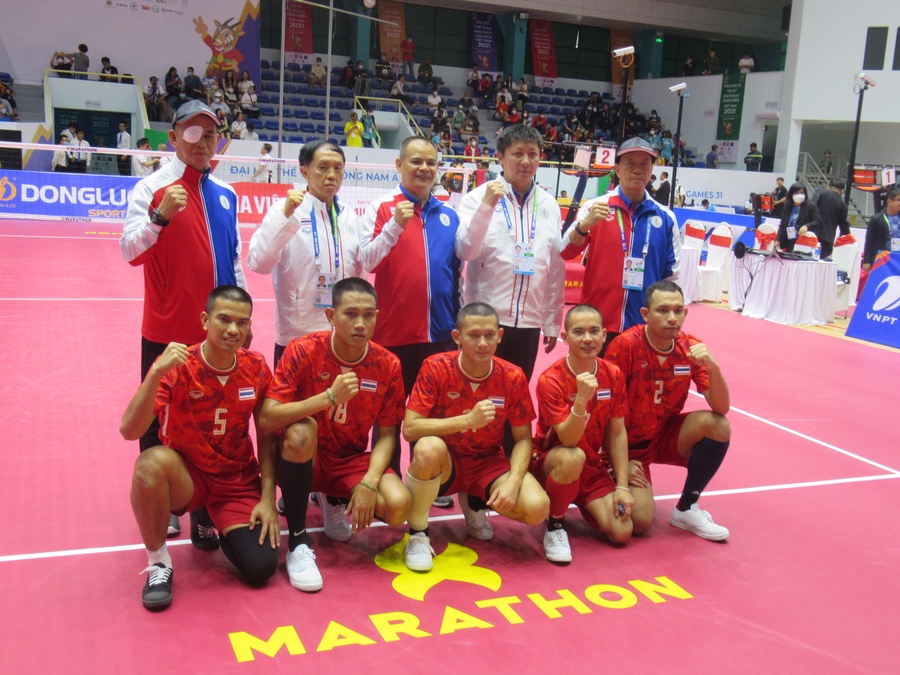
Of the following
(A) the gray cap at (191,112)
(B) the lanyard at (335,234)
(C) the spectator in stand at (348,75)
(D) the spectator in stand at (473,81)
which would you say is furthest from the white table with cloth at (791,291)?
(D) the spectator in stand at (473,81)

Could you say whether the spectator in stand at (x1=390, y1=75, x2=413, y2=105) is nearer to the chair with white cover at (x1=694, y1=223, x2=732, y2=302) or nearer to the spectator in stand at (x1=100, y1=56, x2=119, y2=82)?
the spectator in stand at (x1=100, y1=56, x2=119, y2=82)

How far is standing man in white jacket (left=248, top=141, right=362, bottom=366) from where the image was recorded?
3916mm

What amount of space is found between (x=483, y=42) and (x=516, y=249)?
27726 millimetres

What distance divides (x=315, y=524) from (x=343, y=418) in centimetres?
65

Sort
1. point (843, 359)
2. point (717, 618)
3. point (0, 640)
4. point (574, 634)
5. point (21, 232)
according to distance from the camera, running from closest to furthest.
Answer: point (0, 640) → point (574, 634) → point (717, 618) → point (843, 359) → point (21, 232)

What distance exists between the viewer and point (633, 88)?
32.0 meters

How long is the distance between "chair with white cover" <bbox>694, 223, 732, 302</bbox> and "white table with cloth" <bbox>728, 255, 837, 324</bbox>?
1.21 m

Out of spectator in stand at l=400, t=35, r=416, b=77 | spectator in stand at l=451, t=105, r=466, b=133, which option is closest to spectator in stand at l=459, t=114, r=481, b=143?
spectator in stand at l=451, t=105, r=466, b=133

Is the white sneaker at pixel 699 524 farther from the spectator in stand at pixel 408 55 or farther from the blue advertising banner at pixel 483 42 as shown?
the blue advertising banner at pixel 483 42

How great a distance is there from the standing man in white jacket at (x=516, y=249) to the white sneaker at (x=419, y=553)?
1.19 m

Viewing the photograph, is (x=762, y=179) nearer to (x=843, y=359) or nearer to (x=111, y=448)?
(x=843, y=359)

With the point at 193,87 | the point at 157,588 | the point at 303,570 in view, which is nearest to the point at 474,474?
the point at 303,570

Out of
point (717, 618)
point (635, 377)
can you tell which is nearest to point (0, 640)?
point (717, 618)

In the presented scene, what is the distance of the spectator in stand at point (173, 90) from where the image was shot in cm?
2222
